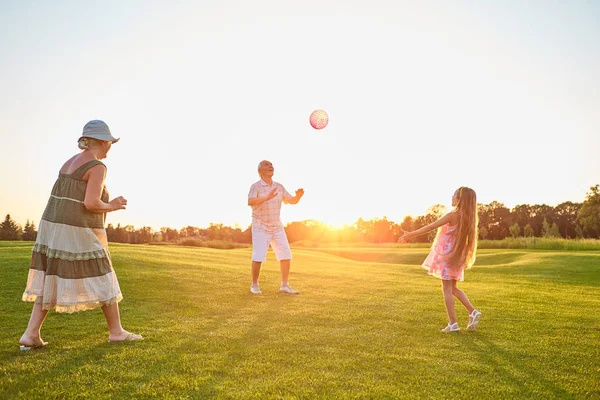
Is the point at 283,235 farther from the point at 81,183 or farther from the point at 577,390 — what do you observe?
the point at 577,390

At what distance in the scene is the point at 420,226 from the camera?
9575 centimetres

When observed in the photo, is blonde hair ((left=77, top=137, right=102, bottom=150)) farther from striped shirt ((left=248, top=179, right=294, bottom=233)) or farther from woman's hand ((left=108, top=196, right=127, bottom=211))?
striped shirt ((left=248, top=179, right=294, bottom=233))

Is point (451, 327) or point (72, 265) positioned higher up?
point (72, 265)

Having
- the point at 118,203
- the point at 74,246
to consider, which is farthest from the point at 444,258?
the point at 74,246

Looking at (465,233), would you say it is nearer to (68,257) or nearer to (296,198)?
(296,198)

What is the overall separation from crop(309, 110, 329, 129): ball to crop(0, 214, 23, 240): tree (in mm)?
65448

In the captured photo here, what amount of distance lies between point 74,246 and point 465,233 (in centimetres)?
503

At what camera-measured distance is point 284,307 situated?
7.79 meters

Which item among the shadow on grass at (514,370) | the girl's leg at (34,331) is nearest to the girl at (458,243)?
the shadow on grass at (514,370)

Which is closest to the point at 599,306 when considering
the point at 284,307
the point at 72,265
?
the point at 284,307

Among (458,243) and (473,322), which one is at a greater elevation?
(458,243)

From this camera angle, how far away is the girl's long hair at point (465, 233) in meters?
6.54

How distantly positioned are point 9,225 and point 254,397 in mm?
79424

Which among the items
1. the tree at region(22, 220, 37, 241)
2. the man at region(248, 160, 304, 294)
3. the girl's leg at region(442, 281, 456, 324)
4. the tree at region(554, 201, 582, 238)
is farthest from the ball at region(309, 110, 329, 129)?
the tree at region(554, 201, 582, 238)
